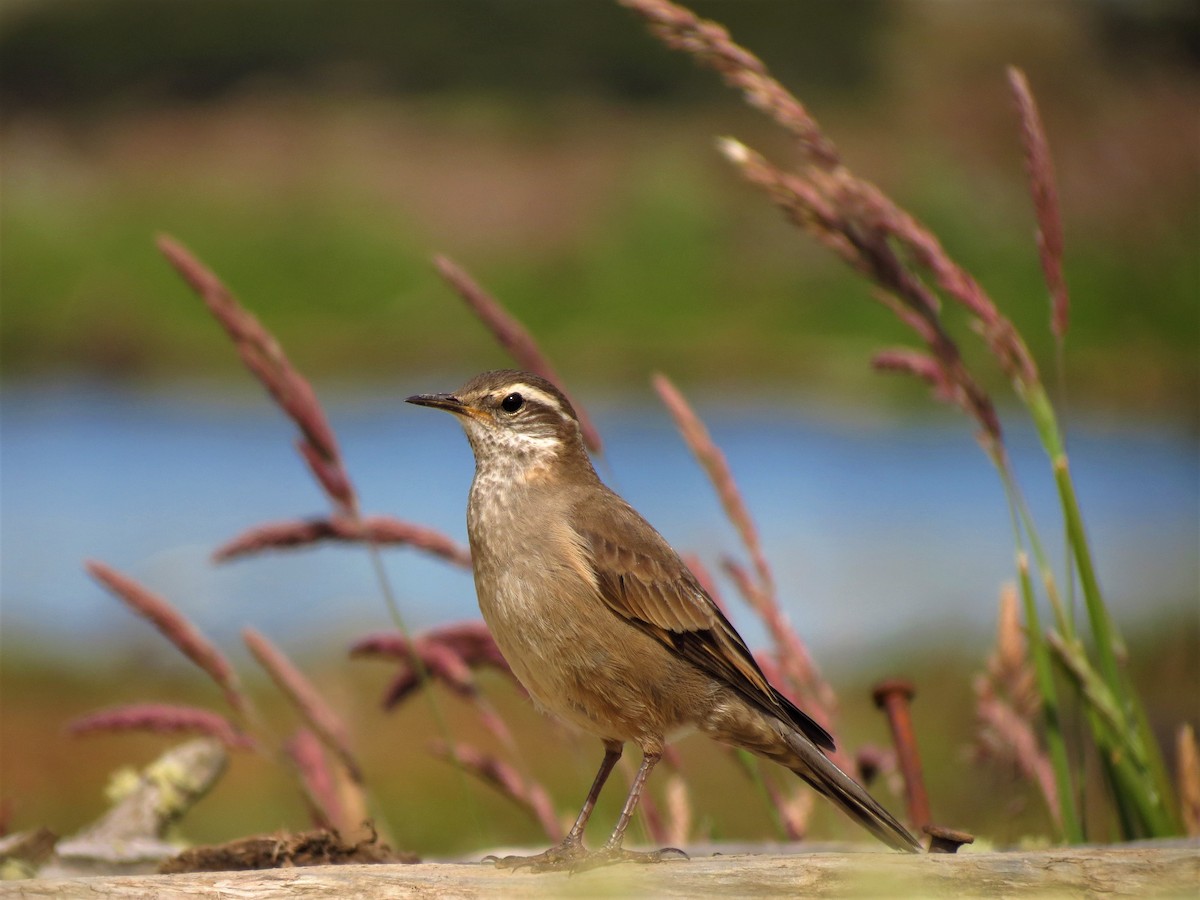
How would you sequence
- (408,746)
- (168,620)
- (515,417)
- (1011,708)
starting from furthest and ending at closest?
(408,746) → (1011,708) → (168,620) → (515,417)

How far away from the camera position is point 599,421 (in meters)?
5.46

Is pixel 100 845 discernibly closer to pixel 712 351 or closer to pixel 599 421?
pixel 599 421

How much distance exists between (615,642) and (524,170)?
420cm

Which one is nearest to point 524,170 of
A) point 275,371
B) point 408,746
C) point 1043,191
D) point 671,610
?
point 408,746

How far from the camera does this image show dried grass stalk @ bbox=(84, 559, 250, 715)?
2859 millimetres

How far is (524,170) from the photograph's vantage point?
246 inches

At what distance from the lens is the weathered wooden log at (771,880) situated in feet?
6.25

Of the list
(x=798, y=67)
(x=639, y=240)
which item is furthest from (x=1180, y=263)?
(x=639, y=240)

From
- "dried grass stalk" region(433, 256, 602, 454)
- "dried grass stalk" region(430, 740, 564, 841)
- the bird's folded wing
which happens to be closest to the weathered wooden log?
the bird's folded wing

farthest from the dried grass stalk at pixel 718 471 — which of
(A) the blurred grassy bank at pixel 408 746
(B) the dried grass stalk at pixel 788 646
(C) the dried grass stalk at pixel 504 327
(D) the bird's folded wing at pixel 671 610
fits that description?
(A) the blurred grassy bank at pixel 408 746

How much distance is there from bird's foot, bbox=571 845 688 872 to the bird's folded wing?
14.3 inches

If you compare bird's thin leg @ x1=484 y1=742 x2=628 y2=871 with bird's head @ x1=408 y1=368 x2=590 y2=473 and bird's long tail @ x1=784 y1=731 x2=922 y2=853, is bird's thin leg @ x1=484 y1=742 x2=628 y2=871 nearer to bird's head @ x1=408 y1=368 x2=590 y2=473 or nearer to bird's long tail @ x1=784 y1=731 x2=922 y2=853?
bird's long tail @ x1=784 y1=731 x2=922 y2=853

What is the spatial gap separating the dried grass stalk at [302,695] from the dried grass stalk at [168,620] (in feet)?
0.27

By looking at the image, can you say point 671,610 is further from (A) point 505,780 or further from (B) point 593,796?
(A) point 505,780
